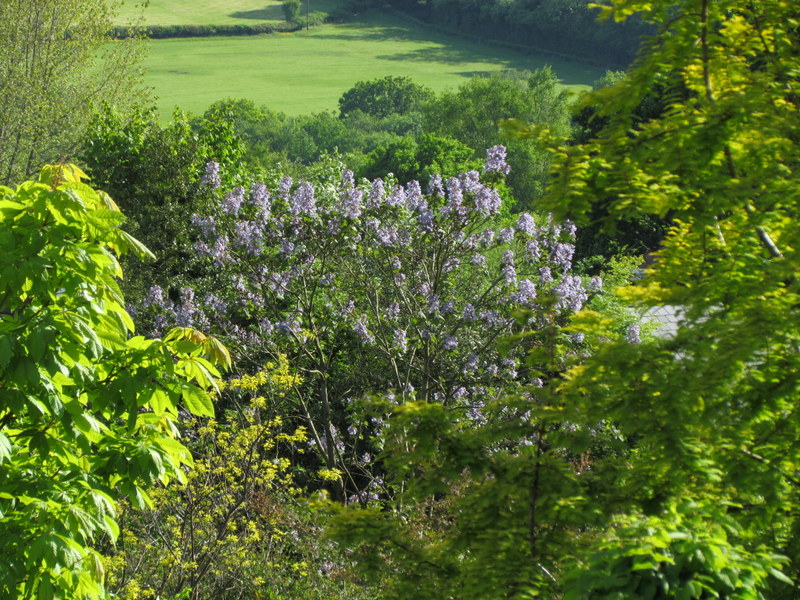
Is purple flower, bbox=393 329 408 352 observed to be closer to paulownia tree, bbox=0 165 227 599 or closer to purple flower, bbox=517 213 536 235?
purple flower, bbox=517 213 536 235

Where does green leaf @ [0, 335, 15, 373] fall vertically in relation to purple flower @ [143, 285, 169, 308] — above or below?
above

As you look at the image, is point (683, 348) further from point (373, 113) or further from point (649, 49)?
point (373, 113)

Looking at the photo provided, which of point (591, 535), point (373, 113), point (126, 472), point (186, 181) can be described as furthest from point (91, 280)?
point (373, 113)

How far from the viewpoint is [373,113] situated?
83.6m

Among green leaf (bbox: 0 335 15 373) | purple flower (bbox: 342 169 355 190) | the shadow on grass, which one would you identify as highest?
the shadow on grass

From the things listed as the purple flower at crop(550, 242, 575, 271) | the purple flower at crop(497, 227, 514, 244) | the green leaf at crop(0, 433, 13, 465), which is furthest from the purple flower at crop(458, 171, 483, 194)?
the green leaf at crop(0, 433, 13, 465)

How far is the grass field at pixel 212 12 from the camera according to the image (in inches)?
3460

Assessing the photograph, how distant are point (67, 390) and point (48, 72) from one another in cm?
2296

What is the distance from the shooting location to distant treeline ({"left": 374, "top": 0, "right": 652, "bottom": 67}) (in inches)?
2940

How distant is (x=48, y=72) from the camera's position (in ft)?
79.9

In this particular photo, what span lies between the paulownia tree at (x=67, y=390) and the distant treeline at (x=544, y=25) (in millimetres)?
69877

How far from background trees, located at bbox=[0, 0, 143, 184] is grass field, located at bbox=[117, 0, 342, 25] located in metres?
63.8

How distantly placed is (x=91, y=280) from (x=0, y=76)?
22.8 meters

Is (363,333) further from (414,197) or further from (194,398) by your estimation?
(194,398)
